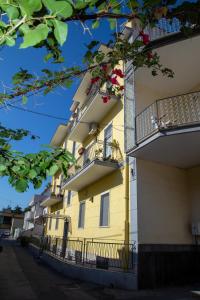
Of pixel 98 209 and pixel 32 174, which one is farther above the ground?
pixel 98 209

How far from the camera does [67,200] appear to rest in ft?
58.8

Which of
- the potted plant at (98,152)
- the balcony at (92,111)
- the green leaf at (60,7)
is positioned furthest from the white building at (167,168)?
→ the green leaf at (60,7)

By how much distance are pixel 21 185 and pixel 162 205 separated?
7210 millimetres

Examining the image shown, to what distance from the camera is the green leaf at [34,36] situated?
1322mm

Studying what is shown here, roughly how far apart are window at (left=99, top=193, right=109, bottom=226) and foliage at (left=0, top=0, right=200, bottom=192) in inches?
265

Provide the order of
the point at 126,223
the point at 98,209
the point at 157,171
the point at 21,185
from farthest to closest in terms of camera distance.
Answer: the point at 98,209, the point at 157,171, the point at 126,223, the point at 21,185

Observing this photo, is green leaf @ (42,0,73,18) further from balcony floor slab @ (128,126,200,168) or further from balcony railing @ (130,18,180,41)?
balcony railing @ (130,18,180,41)

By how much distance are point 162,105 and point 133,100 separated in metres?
1.13

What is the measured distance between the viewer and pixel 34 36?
1354mm

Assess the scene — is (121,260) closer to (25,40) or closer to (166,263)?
(166,263)

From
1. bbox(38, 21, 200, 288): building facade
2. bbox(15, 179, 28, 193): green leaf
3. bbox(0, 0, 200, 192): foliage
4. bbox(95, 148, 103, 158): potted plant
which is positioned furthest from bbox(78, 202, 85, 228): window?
bbox(15, 179, 28, 193): green leaf

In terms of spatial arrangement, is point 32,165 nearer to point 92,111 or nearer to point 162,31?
point 162,31

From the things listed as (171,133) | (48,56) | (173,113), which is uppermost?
(173,113)

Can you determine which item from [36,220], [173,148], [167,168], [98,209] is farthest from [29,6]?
[36,220]
